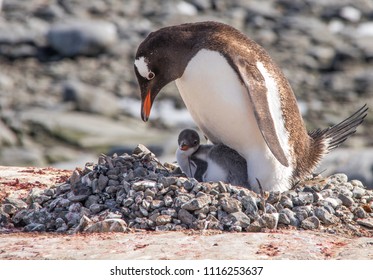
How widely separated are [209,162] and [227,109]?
0.41 m

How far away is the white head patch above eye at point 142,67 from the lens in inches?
255

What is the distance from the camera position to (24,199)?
647cm

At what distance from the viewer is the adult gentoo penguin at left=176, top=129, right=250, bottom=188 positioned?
6.44 m

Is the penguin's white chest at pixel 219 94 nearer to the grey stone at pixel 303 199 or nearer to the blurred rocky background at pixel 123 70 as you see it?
the grey stone at pixel 303 199

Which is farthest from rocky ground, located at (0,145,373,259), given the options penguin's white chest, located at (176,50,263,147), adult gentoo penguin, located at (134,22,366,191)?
penguin's white chest, located at (176,50,263,147)

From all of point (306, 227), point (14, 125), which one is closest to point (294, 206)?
point (306, 227)

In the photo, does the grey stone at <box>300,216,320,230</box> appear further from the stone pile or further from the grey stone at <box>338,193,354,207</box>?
the grey stone at <box>338,193,354,207</box>

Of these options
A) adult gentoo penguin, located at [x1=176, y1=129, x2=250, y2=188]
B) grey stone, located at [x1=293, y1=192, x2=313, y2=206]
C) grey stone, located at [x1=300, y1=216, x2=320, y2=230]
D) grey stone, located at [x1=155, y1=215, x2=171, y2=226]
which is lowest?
grey stone, located at [x1=155, y1=215, x2=171, y2=226]

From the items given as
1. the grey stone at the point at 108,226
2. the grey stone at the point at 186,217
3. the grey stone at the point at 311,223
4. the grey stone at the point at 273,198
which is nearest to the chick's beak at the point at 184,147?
the grey stone at the point at 273,198

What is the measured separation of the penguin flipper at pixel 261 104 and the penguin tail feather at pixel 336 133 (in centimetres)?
85

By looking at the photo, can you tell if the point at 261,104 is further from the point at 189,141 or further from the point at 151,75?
the point at 151,75

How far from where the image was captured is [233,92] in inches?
248

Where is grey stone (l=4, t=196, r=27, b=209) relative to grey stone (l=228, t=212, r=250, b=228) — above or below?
below

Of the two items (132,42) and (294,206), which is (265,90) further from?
(132,42)
